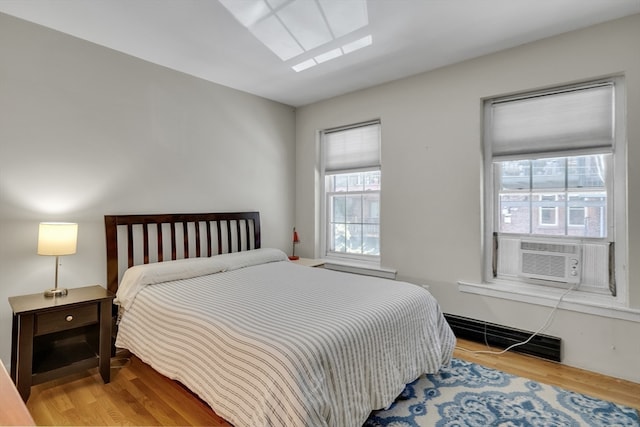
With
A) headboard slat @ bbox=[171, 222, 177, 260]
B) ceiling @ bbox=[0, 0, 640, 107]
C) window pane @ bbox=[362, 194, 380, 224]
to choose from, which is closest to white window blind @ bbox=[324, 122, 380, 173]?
window pane @ bbox=[362, 194, 380, 224]

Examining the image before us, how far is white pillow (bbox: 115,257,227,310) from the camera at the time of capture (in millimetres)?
2428

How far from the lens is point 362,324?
1.73m

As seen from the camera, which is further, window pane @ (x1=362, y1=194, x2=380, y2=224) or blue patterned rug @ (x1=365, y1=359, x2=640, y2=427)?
window pane @ (x1=362, y1=194, x2=380, y2=224)

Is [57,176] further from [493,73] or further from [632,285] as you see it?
[632,285]

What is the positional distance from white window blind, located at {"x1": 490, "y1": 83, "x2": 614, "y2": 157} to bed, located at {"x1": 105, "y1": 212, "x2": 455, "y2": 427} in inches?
64.7

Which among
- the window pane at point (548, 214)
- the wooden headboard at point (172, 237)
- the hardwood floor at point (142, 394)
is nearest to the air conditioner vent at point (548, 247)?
the window pane at point (548, 214)

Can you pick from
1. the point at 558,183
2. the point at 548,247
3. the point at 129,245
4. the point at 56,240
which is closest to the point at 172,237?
the point at 129,245

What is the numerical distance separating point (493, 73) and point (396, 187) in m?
1.36

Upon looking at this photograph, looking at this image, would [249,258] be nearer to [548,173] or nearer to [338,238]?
[338,238]

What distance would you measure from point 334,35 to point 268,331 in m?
2.25

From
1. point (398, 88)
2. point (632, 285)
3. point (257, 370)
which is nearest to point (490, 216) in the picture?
point (632, 285)

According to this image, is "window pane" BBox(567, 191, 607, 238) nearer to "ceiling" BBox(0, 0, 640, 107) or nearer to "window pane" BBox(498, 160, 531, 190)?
"window pane" BBox(498, 160, 531, 190)

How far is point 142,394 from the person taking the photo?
6.99ft

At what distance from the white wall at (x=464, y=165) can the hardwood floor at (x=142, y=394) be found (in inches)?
9.3
